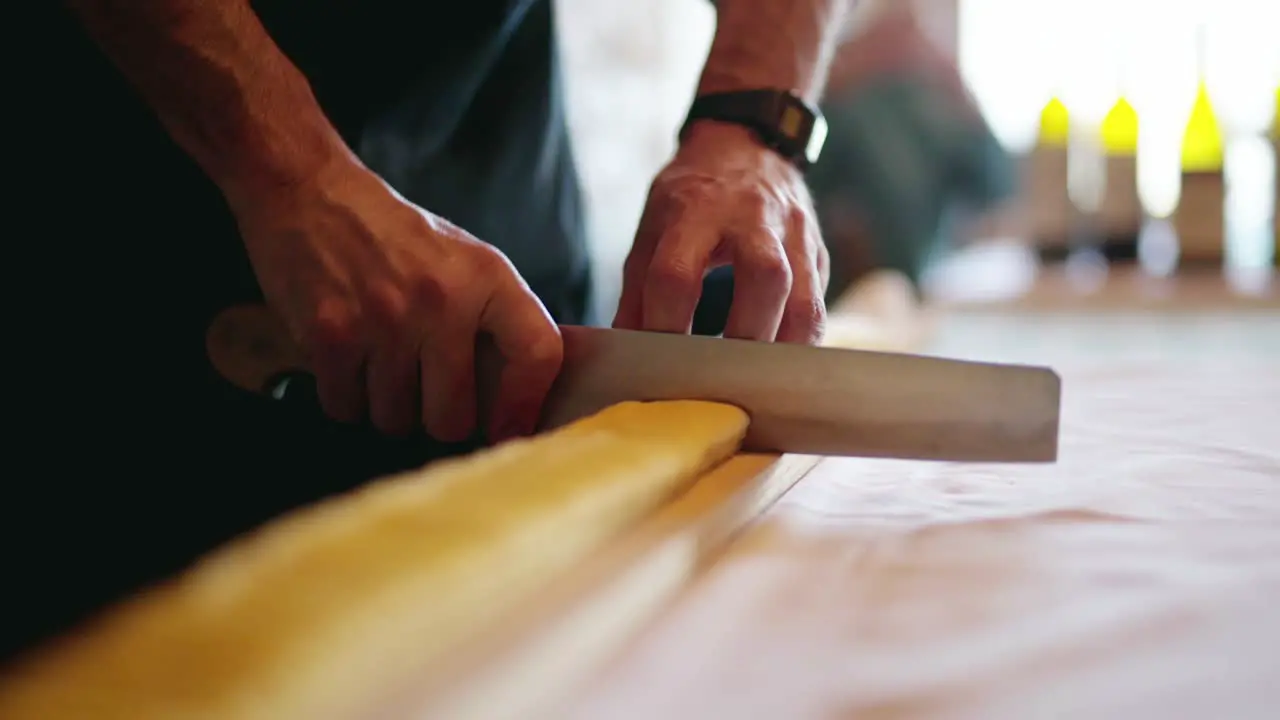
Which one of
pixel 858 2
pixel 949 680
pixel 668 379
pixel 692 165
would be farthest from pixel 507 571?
pixel 858 2

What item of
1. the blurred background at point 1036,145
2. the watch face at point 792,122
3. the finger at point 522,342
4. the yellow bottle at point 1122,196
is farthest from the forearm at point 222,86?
the yellow bottle at point 1122,196

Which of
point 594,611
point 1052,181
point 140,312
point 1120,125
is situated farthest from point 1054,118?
point 594,611

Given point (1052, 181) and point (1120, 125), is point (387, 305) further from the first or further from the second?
point (1120, 125)

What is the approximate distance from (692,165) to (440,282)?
0.26 meters

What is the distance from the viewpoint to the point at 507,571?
30 centimetres

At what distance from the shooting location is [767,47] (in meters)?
0.82

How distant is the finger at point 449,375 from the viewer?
530 millimetres

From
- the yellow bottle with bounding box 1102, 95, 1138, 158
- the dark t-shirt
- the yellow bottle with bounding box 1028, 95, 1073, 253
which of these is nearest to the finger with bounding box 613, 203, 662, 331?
the dark t-shirt

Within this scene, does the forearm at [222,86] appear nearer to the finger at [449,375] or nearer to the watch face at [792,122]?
the finger at [449,375]

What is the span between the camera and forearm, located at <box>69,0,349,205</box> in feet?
1.73

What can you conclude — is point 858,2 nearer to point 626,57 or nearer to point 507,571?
point 507,571

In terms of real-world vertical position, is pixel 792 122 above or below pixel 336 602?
above

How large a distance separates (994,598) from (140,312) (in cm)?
61

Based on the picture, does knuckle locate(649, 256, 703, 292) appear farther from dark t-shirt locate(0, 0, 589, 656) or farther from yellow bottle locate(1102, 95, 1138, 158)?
yellow bottle locate(1102, 95, 1138, 158)
